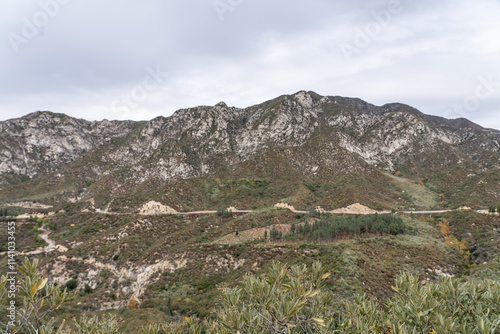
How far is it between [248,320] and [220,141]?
15113 centimetres

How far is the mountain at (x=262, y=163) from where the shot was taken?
284ft

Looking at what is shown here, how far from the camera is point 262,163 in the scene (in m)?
114

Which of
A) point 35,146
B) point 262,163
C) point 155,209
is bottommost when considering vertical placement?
point 155,209

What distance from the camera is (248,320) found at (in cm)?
493

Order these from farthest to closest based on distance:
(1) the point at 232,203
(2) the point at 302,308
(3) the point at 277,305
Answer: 1. (1) the point at 232,203
2. (2) the point at 302,308
3. (3) the point at 277,305

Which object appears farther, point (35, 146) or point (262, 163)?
point (35, 146)

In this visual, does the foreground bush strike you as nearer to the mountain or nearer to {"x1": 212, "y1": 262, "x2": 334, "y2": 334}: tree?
{"x1": 212, "y1": 262, "x2": 334, "y2": 334}: tree

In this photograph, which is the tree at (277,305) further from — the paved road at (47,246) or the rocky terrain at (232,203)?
the paved road at (47,246)

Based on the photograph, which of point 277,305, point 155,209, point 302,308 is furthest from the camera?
point 155,209

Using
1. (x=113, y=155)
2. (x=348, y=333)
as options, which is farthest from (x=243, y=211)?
(x=113, y=155)

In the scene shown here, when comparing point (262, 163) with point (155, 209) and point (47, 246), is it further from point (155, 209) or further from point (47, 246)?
point (47, 246)

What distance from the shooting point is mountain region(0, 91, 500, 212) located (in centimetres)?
8644

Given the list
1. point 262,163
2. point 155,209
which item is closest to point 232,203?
point 155,209

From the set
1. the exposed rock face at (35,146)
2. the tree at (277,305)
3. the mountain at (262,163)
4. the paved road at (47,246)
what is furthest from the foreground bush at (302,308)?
the exposed rock face at (35,146)
